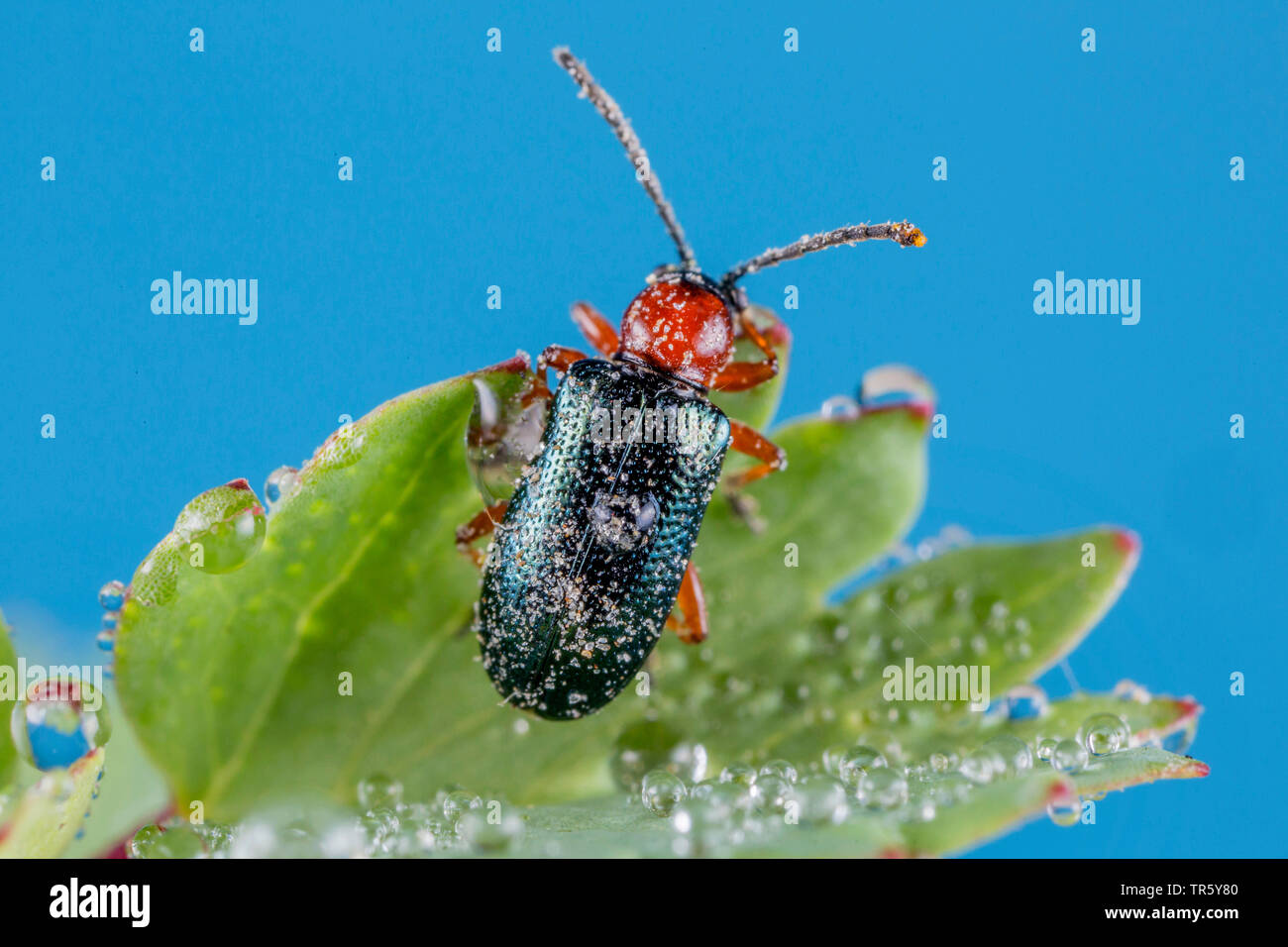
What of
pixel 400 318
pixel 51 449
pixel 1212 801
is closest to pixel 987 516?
pixel 1212 801

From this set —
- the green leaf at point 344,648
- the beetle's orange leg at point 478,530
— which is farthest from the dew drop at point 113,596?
the beetle's orange leg at point 478,530

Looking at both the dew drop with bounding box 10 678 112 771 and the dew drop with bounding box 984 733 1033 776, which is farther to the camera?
the dew drop with bounding box 984 733 1033 776

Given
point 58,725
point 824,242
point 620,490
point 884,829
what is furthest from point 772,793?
point 824,242

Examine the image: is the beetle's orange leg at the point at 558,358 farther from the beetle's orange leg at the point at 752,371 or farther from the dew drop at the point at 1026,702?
the dew drop at the point at 1026,702

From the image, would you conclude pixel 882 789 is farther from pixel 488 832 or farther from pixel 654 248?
pixel 654 248

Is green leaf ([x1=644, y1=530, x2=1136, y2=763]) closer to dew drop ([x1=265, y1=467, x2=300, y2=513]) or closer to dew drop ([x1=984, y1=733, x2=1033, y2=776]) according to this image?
dew drop ([x1=984, y1=733, x2=1033, y2=776])

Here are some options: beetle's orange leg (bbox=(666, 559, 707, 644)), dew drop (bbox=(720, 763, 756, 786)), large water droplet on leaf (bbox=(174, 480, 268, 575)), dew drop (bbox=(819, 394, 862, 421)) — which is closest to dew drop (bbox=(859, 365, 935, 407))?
dew drop (bbox=(819, 394, 862, 421))
